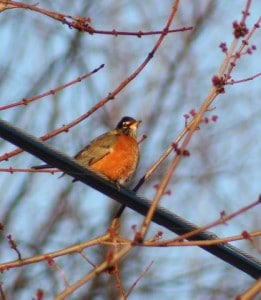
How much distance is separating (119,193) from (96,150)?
2462 millimetres

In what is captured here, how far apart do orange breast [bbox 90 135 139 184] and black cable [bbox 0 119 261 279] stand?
6.65 ft

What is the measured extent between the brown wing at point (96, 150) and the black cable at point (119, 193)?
2.29 metres

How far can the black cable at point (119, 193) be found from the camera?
364 cm

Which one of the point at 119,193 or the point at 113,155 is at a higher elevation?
the point at 113,155

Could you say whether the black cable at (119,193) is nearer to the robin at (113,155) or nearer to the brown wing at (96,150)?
the robin at (113,155)

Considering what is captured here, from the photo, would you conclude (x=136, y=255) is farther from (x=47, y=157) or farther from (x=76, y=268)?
(x=47, y=157)

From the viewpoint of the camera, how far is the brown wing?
21.1 ft

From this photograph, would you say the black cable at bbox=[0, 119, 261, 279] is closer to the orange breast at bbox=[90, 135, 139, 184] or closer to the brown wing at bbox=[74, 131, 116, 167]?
the orange breast at bbox=[90, 135, 139, 184]

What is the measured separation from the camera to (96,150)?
21.4ft

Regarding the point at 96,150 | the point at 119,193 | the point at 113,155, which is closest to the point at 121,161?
the point at 113,155

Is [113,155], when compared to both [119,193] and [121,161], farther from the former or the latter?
[119,193]

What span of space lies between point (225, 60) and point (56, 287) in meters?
9.13

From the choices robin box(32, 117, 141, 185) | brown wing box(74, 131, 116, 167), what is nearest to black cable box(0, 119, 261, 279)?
robin box(32, 117, 141, 185)

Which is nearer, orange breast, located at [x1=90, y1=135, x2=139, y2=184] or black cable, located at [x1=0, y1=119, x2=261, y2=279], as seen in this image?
black cable, located at [x1=0, y1=119, x2=261, y2=279]
